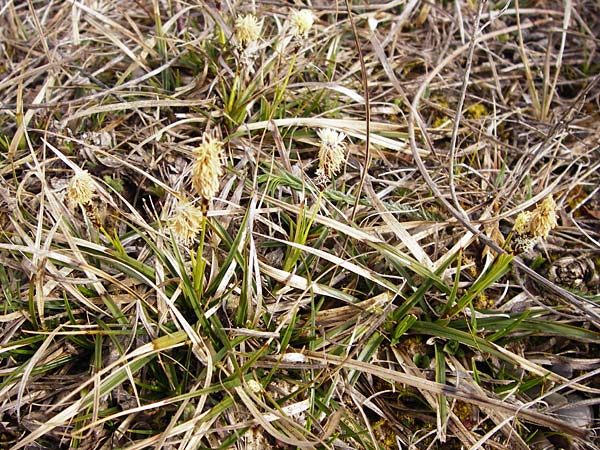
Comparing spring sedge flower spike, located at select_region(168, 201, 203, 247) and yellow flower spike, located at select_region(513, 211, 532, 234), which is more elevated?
spring sedge flower spike, located at select_region(168, 201, 203, 247)

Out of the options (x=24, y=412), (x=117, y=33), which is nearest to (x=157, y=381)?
(x=24, y=412)

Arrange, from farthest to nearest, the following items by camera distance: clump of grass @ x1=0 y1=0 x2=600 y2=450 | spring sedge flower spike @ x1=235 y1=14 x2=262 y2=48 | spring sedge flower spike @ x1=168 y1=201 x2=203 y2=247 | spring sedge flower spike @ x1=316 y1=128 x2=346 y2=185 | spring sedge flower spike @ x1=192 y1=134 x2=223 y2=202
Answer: spring sedge flower spike @ x1=235 y1=14 x2=262 y2=48
clump of grass @ x1=0 y1=0 x2=600 y2=450
spring sedge flower spike @ x1=316 y1=128 x2=346 y2=185
spring sedge flower spike @ x1=168 y1=201 x2=203 y2=247
spring sedge flower spike @ x1=192 y1=134 x2=223 y2=202

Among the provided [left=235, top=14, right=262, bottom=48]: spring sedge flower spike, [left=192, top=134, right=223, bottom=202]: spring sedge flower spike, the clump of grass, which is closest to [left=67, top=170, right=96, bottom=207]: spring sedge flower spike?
the clump of grass

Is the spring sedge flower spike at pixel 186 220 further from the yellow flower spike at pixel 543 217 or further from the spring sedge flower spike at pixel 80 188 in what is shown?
the yellow flower spike at pixel 543 217

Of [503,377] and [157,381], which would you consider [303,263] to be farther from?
[503,377]

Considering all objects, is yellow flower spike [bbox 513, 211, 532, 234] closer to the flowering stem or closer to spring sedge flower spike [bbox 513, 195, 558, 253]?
spring sedge flower spike [bbox 513, 195, 558, 253]

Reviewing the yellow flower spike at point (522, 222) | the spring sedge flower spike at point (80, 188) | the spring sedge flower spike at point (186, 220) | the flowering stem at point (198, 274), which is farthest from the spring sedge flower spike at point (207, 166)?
the yellow flower spike at point (522, 222)

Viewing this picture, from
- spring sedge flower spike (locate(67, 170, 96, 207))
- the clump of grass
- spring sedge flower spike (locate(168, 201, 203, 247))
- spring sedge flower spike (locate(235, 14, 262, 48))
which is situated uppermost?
spring sedge flower spike (locate(235, 14, 262, 48))
